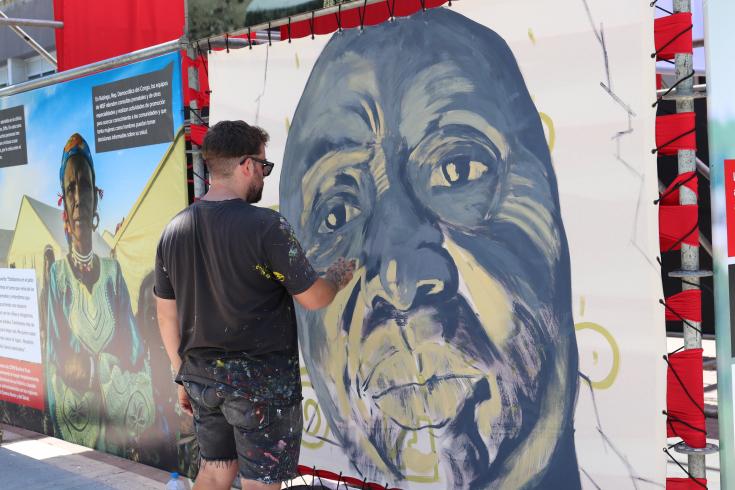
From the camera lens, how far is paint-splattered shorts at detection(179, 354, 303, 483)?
278 centimetres

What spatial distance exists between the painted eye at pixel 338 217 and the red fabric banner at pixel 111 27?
111 inches

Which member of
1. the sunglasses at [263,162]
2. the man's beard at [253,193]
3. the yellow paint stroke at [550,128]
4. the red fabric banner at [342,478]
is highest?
the yellow paint stroke at [550,128]

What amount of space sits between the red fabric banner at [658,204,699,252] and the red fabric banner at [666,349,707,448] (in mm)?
321

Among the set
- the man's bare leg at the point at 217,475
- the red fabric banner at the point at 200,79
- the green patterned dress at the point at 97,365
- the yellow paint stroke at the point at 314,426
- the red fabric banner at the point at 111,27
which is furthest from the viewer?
the red fabric banner at the point at 111,27

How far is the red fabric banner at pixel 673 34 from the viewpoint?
2.45 metres

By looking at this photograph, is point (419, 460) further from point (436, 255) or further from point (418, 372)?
point (436, 255)

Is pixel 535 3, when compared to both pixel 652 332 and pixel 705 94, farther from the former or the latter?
pixel 652 332

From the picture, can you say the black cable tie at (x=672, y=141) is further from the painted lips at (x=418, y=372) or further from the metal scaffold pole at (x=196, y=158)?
the metal scaffold pole at (x=196, y=158)

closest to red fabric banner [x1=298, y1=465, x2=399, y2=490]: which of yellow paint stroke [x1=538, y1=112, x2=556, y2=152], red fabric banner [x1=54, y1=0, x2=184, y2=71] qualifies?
yellow paint stroke [x1=538, y1=112, x2=556, y2=152]

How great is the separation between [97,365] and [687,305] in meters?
3.56

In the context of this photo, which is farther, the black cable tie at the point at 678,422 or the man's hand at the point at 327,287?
the man's hand at the point at 327,287

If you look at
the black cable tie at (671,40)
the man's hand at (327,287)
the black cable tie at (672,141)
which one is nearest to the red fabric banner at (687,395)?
the black cable tie at (672,141)

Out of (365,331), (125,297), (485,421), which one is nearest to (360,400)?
(365,331)

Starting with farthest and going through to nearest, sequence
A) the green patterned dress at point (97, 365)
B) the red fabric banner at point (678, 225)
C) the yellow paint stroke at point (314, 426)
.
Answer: the green patterned dress at point (97, 365)
the yellow paint stroke at point (314, 426)
the red fabric banner at point (678, 225)
